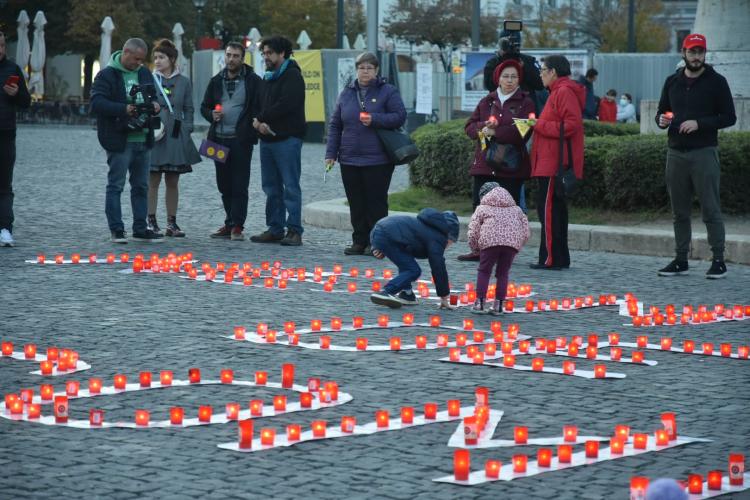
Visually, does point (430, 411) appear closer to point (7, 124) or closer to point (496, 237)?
point (496, 237)

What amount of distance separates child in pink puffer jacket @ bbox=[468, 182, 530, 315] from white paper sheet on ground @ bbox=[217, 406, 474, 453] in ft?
10.1

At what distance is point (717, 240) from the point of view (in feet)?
39.8

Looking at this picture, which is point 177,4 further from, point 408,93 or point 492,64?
point 492,64

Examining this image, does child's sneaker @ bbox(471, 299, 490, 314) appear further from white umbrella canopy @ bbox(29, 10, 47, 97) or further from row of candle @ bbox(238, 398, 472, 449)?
white umbrella canopy @ bbox(29, 10, 47, 97)

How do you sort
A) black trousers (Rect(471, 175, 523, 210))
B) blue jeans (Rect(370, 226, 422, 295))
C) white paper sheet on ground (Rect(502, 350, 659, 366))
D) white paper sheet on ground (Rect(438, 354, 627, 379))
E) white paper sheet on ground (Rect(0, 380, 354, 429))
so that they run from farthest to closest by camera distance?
1. black trousers (Rect(471, 175, 523, 210))
2. blue jeans (Rect(370, 226, 422, 295))
3. white paper sheet on ground (Rect(502, 350, 659, 366))
4. white paper sheet on ground (Rect(438, 354, 627, 379))
5. white paper sheet on ground (Rect(0, 380, 354, 429))

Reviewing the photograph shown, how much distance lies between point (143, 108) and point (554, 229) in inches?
155

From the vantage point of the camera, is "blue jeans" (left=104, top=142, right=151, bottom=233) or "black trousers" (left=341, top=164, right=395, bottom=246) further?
"blue jeans" (left=104, top=142, right=151, bottom=233)

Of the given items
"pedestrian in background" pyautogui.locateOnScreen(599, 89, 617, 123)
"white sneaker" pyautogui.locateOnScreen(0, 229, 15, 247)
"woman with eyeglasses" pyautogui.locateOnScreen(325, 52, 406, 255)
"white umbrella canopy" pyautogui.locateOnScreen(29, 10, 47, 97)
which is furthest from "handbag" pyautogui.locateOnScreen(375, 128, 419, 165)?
"white umbrella canopy" pyautogui.locateOnScreen(29, 10, 47, 97)

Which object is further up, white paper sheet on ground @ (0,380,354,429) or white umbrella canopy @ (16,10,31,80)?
white umbrella canopy @ (16,10,31,80)

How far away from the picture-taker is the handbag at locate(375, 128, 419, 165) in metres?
13.2

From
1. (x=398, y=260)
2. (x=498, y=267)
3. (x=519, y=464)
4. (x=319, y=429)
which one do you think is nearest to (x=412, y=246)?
(x=398, y=260)

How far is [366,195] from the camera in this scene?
13516 millimetres

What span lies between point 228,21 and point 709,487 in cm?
6631

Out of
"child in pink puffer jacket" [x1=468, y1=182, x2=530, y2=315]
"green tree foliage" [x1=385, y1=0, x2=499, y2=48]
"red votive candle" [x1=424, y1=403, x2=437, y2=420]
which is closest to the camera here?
"red votive candle" [x1=424, y1=403, x2=437, y2=420]
